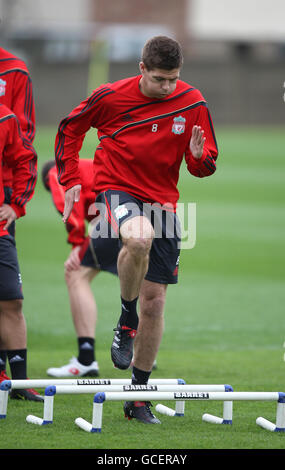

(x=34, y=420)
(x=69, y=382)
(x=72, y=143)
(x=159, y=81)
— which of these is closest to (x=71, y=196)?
(x=72, y=143)

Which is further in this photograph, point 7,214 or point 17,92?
point 17,92

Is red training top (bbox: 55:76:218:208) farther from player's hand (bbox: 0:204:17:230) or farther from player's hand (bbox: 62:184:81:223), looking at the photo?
player's hand (bbox: 0:204:17:230)

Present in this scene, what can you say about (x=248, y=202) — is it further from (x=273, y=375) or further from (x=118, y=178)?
(x=118, y=178)

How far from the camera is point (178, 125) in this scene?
218 inches

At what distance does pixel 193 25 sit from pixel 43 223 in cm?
3516

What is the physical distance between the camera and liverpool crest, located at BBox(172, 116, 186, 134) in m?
5.54

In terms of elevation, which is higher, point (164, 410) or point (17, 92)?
point (17, 92)

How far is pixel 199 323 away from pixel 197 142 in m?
5.14

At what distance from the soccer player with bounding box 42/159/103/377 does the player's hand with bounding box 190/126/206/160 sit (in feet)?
6.84

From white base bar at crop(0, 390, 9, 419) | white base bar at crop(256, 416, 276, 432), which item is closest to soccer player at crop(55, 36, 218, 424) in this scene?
white base bar at crop(256, 416, 276, 432)

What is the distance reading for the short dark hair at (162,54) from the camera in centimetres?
530

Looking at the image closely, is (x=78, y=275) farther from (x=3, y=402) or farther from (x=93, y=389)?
(x=93, y=389)

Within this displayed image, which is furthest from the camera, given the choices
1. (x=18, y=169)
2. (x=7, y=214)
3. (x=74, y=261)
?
(x=74, y=261)

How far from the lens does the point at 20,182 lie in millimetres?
6094
